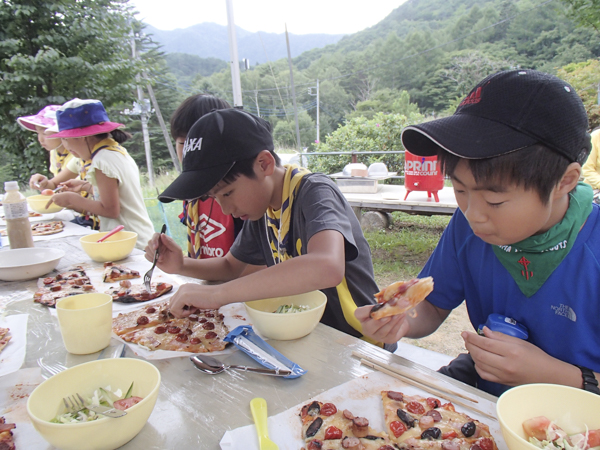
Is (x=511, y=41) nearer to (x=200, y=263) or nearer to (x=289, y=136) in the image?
(x=289, y=136)

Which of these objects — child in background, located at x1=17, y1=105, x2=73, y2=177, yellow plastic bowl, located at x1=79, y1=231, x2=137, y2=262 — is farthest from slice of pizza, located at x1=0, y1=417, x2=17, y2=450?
child in background, located at x1=17, y1=105, x2=73, y2=177

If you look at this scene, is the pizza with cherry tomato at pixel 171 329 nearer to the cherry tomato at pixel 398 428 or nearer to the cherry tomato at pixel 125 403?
the cherry tomato at pixel 125 403

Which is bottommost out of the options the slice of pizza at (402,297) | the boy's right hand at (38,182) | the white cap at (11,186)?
the slice of pizza at (402,297)

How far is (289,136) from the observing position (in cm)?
2750

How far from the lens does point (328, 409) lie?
94 cm

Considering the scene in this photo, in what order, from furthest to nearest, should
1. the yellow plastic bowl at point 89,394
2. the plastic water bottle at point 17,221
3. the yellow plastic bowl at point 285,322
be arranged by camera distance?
the plastic water bottle at point 17,221
the yellow plastic bowl at point 285,322
the yellow plastic bowl at point 89,394

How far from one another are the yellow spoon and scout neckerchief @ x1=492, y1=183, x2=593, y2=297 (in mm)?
895

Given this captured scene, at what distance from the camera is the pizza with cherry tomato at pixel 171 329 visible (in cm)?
131

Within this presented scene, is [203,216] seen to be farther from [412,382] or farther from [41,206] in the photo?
[41,206]

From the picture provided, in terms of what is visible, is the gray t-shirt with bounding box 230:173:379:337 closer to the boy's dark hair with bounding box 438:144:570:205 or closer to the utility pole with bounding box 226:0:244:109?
the boy's dark hair with bounding box 438:144:570:205

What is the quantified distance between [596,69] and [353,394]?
19261 mm

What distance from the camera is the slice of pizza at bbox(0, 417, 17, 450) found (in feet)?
2.80

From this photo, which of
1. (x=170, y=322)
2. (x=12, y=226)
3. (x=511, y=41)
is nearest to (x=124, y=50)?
(x=12, y=226)

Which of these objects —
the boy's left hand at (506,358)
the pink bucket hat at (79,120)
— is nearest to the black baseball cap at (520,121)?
the boy's left hand at (506,358)
